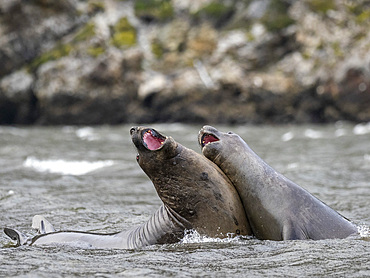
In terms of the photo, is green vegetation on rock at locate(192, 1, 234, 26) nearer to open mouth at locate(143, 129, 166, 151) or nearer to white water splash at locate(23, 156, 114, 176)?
white water splash at locate(23, 156, 114, 176)

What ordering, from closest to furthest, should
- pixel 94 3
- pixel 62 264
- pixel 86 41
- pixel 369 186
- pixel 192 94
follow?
pixel 62 264
pixel 369 186
pixel 192 94
pixel 86 41
pixel 94 3

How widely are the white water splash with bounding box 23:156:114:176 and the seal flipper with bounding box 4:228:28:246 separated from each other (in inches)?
255

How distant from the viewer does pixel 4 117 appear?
132ft

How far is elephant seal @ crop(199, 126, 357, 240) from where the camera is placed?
5.86m

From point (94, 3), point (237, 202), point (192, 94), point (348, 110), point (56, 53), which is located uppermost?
point (94, 3)

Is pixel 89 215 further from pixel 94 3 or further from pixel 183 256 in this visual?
pixel 94 3

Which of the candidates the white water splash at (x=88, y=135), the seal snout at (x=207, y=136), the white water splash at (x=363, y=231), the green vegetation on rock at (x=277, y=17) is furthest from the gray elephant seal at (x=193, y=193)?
the green vegetation on rock at (x=277, y=17)

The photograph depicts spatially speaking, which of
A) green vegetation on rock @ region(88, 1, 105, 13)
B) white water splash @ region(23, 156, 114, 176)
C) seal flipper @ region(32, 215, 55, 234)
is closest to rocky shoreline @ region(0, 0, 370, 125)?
green vegetation on rock @ region(88, 1, 105, 13)

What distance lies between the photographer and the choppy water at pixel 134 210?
4.70m

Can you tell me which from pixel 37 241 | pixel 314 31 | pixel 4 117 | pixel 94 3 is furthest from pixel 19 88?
pixel 37 241

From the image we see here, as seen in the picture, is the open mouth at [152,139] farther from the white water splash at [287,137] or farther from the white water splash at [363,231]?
the white water splash at [287,137]

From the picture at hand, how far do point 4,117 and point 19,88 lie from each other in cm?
303

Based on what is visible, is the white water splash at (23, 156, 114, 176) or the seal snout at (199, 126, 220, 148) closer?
the seal snout at (199, 126, 220, 148)

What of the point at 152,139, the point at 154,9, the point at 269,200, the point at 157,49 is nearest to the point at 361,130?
the point at 157,49
